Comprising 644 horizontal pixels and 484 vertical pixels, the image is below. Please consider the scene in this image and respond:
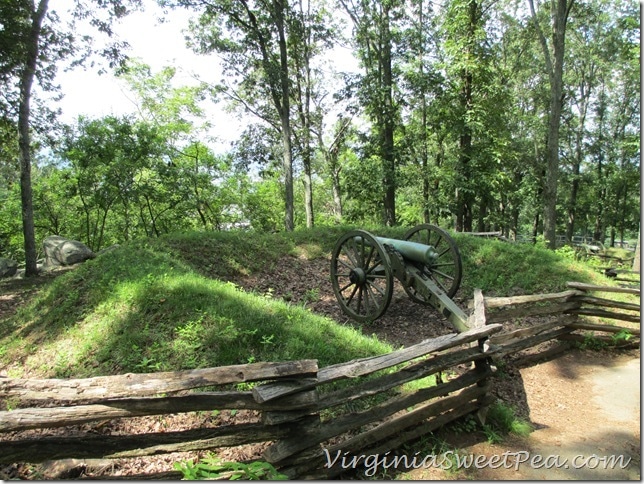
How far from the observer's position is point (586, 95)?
1063 inches

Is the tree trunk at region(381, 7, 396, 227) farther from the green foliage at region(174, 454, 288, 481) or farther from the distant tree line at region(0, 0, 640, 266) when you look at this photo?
the green foliage at region(174, 454, 288, 481)

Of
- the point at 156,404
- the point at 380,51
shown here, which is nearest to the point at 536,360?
the point at 156,404

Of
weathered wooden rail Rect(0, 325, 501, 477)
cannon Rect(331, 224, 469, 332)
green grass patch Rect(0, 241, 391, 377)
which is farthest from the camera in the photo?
cannon Rect(331, 224, 469, 332)

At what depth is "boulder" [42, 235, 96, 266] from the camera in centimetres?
1184

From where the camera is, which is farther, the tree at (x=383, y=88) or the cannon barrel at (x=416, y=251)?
the tree at (x=383, y=88)

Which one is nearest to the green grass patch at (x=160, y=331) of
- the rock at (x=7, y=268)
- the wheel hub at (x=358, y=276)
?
the wheel hub at (x=358, y=276)

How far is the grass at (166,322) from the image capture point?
4180 mm

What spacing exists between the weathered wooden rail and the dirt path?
621 millimetres

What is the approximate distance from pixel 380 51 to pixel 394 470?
16329mm

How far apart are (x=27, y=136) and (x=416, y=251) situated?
1150 centimetres

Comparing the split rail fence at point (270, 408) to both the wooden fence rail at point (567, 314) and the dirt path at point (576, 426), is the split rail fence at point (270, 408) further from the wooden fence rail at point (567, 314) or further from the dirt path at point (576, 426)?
the wooden fence rail at point (567, 314)

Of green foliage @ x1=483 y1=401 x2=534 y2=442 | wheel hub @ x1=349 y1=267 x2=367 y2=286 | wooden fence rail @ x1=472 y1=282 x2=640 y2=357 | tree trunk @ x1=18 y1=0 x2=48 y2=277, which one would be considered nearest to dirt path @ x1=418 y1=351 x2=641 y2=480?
green foliage @ x1=483 y1=401 x2=534 y2=442

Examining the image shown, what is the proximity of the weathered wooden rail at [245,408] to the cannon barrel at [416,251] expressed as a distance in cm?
236

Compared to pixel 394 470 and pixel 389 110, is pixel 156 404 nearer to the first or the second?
pixel 394 470
